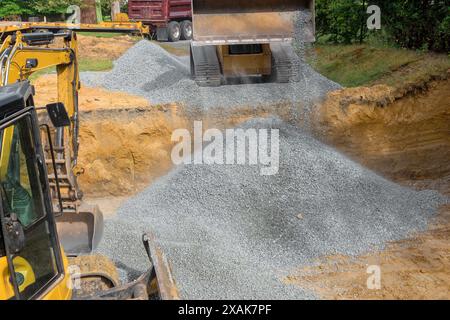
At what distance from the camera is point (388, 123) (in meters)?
11.6

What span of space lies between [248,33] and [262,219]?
16.8ft

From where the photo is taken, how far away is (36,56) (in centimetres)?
687

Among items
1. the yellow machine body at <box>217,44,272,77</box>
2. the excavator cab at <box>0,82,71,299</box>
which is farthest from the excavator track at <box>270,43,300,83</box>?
the excavator cab at <box>0,82,71,299</box>

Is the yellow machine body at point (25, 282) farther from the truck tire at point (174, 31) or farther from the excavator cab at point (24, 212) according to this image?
the truck tire at point (174, 31)

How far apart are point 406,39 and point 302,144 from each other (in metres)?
7.74

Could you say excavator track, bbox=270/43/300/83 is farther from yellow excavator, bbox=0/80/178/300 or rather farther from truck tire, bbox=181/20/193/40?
truck tire, bbox=181/20/193/40

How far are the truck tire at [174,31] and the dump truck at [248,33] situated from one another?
1087 centimetres

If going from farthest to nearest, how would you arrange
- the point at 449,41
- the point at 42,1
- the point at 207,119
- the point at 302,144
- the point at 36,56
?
1. the point at 42,1
2. the point at 449,41
3. the point at 207,119
4. the point at 302,144
5. the point at 36,56

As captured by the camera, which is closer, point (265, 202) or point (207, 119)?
point (265, 202)

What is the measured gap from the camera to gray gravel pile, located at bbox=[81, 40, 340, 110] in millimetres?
11414

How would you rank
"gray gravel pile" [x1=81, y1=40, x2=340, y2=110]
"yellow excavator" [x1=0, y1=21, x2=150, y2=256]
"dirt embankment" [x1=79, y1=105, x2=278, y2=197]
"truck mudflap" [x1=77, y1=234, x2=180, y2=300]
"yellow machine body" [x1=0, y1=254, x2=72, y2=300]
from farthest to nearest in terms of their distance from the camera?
1. "gray gravel pile" [x1=81, y1=40, x2=340, y2=110]
2. "dirt embankment" [x1=79, y1=105, x2=278, y2=197]
3. "yellow excavator" [x1=0, y1=21, x2=150, y2=256]
4. "truck mudflap" [x1=77, y1=234, x2=180, y2=300]
5. "yellow machine body" [x1=0, y1=254, x2=72, y2=300]

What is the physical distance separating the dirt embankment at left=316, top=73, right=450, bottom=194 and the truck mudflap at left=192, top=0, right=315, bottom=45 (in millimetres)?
1721
